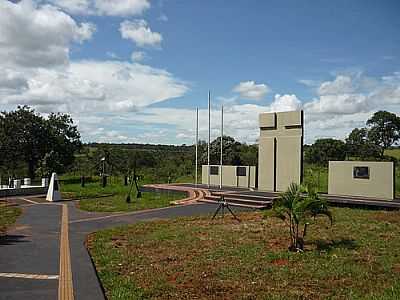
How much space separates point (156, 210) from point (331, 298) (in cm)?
1260

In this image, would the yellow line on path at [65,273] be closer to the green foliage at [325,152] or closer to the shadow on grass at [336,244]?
the shadow on grass at [336,244]

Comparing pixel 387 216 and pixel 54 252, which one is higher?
pixel 387 216

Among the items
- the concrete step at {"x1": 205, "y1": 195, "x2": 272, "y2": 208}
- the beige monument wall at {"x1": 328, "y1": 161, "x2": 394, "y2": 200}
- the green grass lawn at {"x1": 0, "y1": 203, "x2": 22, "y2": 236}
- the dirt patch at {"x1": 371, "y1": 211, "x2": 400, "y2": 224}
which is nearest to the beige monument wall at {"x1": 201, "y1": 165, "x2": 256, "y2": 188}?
the beige monument wall at {"x1": 328, "y1": 161, "x2": 394, "y2": 200}

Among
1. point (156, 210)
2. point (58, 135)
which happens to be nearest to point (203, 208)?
point (156, 210)

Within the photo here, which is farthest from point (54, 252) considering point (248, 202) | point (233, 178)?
point (233, 178)

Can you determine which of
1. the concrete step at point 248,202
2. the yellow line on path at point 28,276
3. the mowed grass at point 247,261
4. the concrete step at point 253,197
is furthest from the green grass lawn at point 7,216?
the concrete step at point 253,197

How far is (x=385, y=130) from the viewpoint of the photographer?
50.4 m

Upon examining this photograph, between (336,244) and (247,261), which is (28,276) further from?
(336,244)

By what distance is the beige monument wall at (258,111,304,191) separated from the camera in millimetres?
23062

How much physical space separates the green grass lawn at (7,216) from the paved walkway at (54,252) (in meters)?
0.30

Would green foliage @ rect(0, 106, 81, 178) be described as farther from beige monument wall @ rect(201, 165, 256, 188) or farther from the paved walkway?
the paved walkway

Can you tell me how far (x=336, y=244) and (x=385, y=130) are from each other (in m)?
44.8

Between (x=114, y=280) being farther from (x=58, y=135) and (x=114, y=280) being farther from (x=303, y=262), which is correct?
(x=58, y=135)

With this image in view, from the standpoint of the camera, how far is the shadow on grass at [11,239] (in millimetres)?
10705
